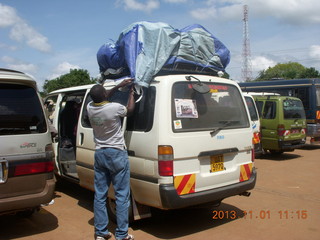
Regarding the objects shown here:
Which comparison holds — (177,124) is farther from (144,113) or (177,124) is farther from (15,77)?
(15,77)

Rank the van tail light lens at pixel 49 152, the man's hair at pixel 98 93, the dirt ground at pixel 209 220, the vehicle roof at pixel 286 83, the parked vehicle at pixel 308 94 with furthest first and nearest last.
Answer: the vehicle roof at pixel 286 83
the parked vehicle at pixel 308 94
the dirt ground at pixel 209 220
the van tail light lens at pixel 49 152
the man's hair at pixel 98 93

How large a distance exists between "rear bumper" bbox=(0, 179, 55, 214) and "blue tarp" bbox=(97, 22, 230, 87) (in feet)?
5.69

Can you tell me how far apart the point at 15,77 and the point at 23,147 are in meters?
0.86

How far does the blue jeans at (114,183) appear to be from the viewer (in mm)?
4000

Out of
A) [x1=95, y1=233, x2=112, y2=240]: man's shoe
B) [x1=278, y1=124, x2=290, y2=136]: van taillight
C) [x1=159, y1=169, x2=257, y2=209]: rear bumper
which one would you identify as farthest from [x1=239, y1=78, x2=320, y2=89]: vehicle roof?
[x1=95, y1=233, x2=112, y2=240]: man's shoe

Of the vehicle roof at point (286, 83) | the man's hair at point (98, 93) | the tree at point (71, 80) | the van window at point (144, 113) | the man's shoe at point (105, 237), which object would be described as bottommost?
the man's shoe at point (105, 237)

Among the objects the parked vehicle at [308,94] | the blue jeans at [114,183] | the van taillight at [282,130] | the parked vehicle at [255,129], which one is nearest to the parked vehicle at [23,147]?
the blue jeans at [114,183]

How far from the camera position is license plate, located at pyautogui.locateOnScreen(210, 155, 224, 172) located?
4.28 meters

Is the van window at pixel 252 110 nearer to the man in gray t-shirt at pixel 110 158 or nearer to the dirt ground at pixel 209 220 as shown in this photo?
the dirt ground at pixel 209 220

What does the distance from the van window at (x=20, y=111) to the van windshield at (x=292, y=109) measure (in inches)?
317

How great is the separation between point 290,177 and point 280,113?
3.03 m

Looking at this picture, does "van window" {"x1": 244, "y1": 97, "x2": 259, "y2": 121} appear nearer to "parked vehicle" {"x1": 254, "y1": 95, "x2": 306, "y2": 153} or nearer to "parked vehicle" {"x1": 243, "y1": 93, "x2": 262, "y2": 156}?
"parked vehicle" {"x1": 243, "y1": 93, "x2": 262, "y2": 156}

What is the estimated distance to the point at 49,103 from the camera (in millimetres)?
7062

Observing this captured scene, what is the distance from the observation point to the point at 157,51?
4324 millimetres
